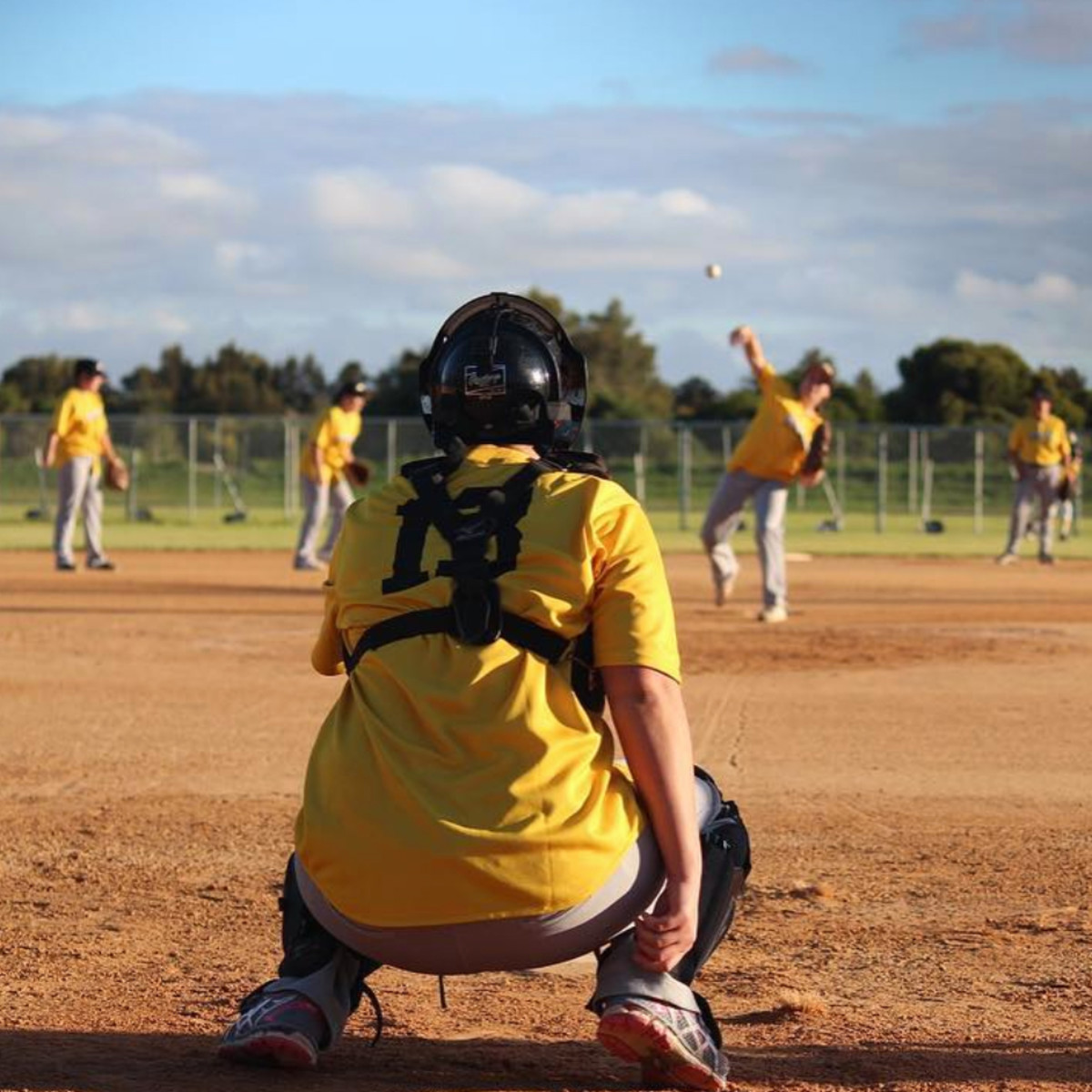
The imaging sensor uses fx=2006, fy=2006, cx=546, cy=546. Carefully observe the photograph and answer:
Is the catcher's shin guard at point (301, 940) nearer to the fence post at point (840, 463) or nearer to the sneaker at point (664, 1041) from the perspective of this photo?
the sneaker at point (664, 1041)

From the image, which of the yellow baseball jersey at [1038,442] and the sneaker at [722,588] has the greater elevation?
the yellow baseball jersey at [1038,442]

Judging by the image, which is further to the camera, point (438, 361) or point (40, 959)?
point (40, 959)

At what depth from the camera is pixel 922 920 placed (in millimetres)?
6086

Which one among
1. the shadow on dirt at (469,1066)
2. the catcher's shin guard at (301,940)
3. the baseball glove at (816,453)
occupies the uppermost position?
the baseball glove at (816,453)

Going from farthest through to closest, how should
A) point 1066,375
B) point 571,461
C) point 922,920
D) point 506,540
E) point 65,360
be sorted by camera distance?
point 65,360 < point 1066,375 < point 922,920 < point 571,461 < point 506,540

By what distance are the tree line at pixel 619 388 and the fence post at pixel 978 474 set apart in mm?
8562

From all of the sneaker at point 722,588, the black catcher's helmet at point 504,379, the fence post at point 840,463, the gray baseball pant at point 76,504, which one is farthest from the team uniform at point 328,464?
the fence post at point 840,463

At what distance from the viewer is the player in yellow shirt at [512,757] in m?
3.85

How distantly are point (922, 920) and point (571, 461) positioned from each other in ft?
8.42

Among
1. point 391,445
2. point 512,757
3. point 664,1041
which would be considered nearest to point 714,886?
point 664,1041

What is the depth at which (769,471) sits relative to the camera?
1612 centimetres

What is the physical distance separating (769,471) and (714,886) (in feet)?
39.7

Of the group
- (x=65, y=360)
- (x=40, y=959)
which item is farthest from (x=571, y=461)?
(x=65, y=360)

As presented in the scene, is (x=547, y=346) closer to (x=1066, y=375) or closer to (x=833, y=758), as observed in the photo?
(x=833, y=758)
